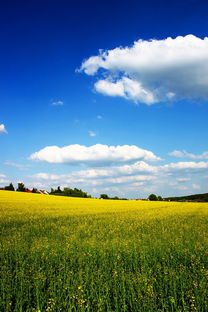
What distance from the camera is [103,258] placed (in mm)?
7398

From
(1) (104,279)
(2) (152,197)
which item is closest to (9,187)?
(2) (152,197)

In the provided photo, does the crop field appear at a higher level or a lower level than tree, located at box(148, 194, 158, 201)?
higher

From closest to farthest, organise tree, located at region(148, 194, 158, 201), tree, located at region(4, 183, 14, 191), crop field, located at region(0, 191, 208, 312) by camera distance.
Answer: crop field, located at region(0, 191, 208, 312) → tree, located at region(4, 183, 14, 191) → tree, located at region(148, 194, 158, 201)

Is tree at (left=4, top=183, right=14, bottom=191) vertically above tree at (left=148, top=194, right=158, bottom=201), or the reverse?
tree at (left=4, top=183, right=14, bottom=191)

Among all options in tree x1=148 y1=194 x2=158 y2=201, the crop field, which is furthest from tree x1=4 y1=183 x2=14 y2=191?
the crop field

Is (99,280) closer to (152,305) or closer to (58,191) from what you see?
(152,305)

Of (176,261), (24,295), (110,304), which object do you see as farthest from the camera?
(176,261)

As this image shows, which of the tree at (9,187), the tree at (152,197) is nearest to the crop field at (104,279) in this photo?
the tree at (9,187)

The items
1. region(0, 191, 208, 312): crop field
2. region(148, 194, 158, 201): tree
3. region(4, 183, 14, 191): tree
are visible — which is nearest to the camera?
region(0, 191, 208, 312): crop field

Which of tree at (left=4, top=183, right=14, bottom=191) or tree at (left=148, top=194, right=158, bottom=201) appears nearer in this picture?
tree at (left=4, top=183, right=14, bottom=191)

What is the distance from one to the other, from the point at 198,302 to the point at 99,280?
2057 millimetres

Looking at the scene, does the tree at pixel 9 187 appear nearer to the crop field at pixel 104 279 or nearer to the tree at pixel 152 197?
the tree at pixel 152 197

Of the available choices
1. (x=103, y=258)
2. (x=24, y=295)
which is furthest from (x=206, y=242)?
(x=24, y=295)

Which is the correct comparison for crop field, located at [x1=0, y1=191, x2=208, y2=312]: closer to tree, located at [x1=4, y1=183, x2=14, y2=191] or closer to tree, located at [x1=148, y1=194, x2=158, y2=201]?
tree, located at [x1=4, y1=183, x2=14, y2=191]
